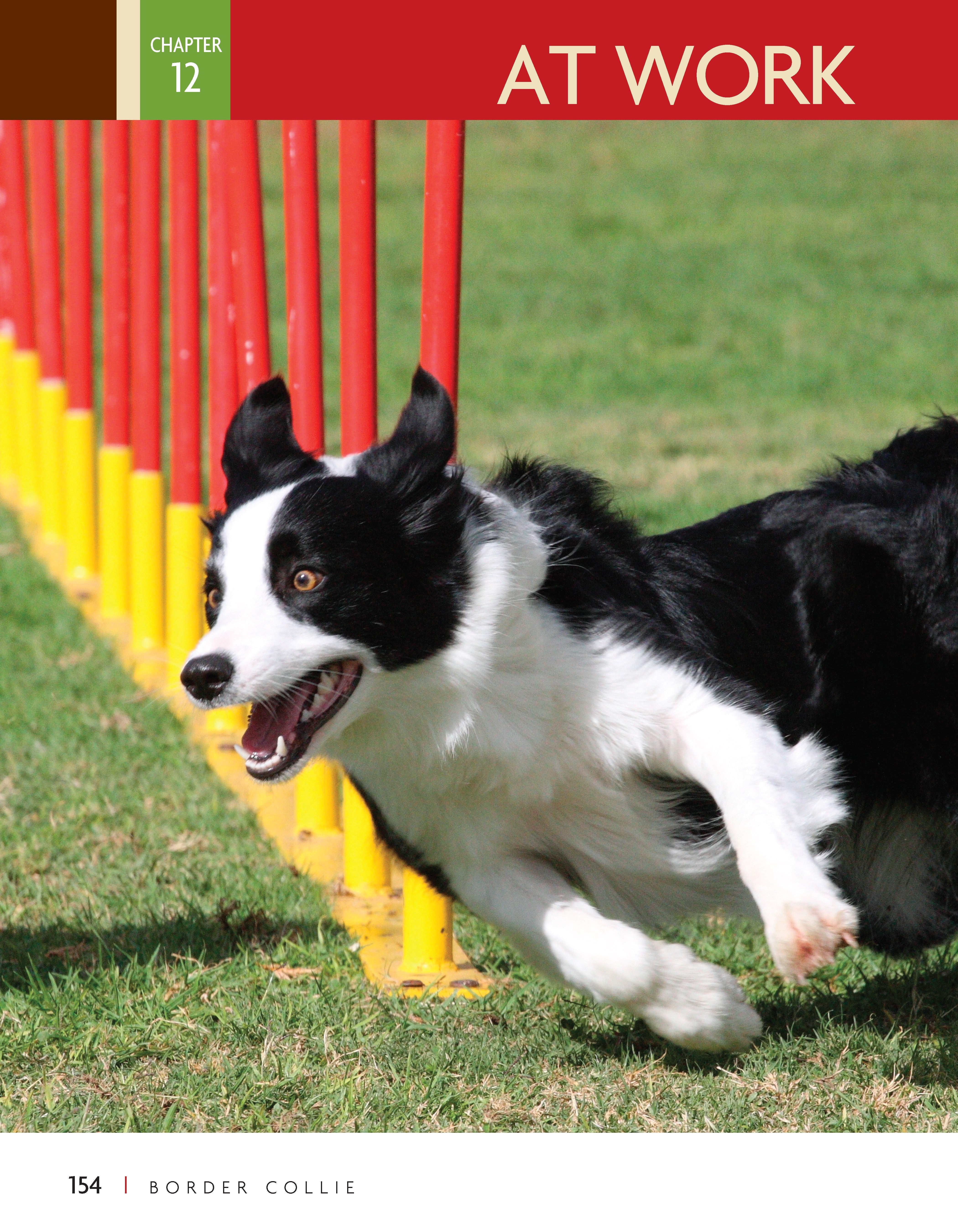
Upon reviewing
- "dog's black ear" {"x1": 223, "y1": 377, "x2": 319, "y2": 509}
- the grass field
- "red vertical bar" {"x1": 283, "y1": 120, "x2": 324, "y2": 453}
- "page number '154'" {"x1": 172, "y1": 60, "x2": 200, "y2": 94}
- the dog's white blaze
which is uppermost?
"page number '154'" {"x1": 172, "y1": 60, "x2": 200, "y2": 94}

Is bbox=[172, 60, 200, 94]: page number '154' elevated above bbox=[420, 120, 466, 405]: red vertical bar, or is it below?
above

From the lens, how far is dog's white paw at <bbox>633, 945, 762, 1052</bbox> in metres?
2.98

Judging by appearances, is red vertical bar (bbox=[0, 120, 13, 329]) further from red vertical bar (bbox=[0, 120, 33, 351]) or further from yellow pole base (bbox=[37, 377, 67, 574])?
yellow pole base (bbox=[37, 377, 67, 574])

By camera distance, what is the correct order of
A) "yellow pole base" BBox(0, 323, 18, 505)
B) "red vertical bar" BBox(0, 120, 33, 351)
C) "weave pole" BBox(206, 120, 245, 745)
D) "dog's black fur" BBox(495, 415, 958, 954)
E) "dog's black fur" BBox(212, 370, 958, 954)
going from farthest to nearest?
"yellow pole base" BBox(0, 323, 18, 505), "red vertical bar" BBox(0, 120, 33, 351), "weave pole" BBox(206, 120, 245, 745), "dog's black fur" BBox(495, 415, 958, 954), "dog's black fur" BBox(212, 370, 958, 954)

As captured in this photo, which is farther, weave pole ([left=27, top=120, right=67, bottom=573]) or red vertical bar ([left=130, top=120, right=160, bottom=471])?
weave pole ([left=27, top=120, right=67, bottom=573])

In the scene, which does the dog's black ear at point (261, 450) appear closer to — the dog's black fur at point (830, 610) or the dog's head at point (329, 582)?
the dog's head at point (329, 582)

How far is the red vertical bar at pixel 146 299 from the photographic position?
6.05m

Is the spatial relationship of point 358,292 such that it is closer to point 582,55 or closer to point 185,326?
point 582,55

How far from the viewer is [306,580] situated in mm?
2898

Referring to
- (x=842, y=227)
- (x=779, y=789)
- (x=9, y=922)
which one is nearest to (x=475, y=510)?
(x=779, y=789)

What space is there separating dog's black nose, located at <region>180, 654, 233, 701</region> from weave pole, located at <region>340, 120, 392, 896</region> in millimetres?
1032

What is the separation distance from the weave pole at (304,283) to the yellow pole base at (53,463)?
142 inches

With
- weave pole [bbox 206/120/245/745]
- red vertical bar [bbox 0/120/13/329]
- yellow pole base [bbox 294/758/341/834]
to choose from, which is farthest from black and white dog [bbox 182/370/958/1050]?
red vertical bar [bbox 0/120/13/329]
